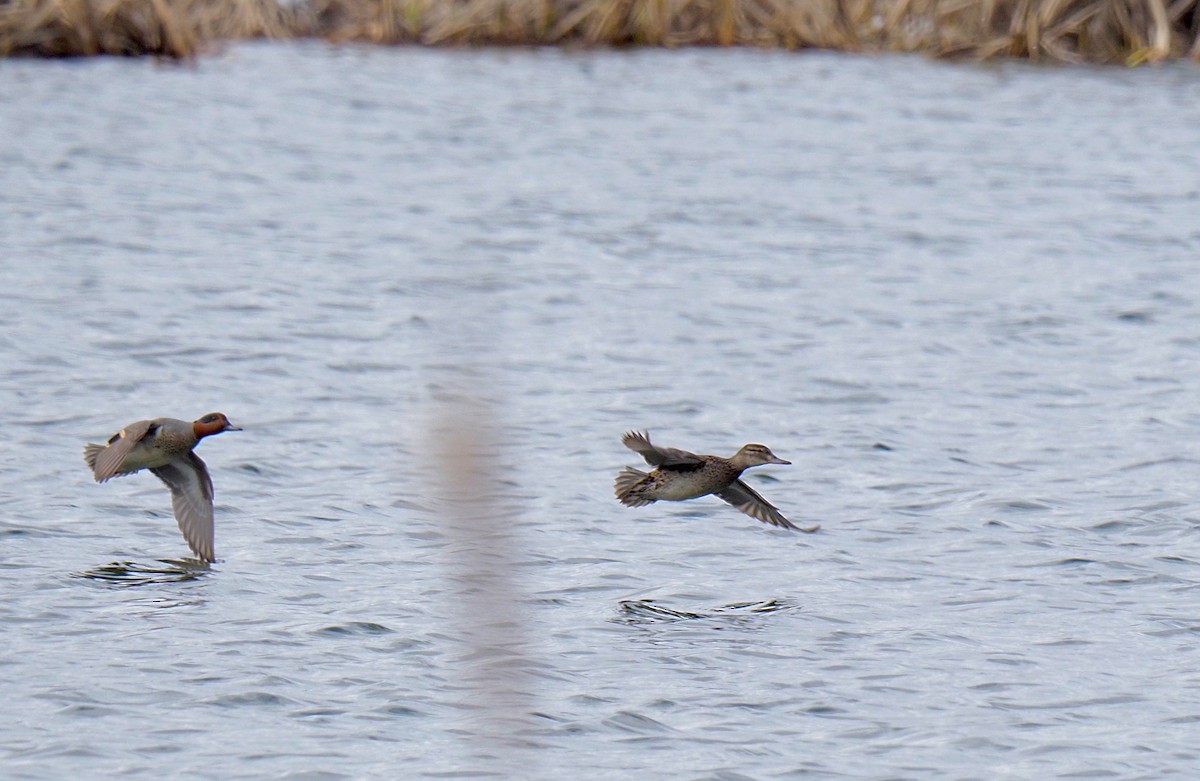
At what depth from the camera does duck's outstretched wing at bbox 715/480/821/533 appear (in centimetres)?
830

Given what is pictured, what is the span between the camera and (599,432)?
11.0m

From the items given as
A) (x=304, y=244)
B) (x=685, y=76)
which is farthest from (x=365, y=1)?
(x=304, y=244)

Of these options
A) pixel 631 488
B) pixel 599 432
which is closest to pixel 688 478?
pixel 631 488

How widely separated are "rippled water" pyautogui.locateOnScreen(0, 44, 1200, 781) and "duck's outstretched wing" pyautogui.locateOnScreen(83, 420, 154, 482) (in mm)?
434

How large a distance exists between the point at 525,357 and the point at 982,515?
4315mm

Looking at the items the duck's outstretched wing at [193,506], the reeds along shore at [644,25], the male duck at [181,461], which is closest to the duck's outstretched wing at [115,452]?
the male duck at [181,461]

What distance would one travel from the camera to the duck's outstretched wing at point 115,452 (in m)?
7.90

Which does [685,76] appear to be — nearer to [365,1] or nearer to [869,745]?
[365,1]

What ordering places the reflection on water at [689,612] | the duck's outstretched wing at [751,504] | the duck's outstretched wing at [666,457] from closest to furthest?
1. the duck's outstretched wing at [666,457]
2. the reflection on water at [689,612]
3. the duck's outstretched wing at [751,504]

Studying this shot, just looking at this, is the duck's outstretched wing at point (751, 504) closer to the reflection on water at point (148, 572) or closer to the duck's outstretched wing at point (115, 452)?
the reflection on water at point (148, 572)

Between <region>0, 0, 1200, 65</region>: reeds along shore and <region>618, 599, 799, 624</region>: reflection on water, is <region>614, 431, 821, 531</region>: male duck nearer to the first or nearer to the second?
<region>618, 599, 799, 624</region>: reflection on water

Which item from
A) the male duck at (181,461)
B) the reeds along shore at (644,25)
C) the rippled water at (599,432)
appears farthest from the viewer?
the reeds along shore at (644,25)

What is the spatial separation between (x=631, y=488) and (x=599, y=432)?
2.99 metres

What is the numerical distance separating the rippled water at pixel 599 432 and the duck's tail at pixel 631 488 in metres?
0.39
